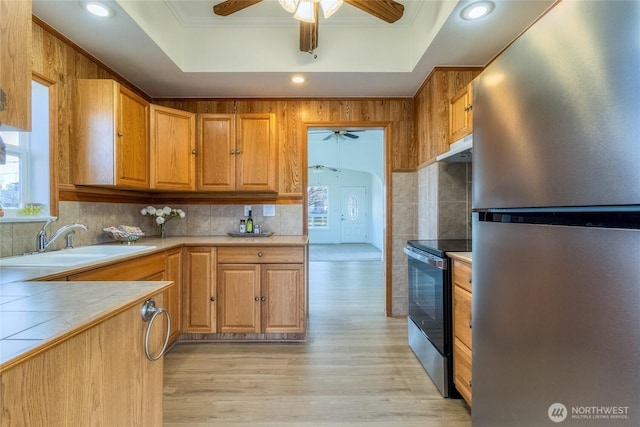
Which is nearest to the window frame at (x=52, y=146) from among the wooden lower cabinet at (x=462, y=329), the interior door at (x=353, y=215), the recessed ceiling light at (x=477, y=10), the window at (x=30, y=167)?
the window at (x=30, y=167)

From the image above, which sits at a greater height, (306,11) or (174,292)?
(306,11)

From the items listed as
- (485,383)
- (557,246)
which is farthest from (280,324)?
(557,246)

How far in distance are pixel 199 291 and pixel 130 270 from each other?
77 cm

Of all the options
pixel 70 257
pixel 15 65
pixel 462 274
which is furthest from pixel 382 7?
pixel 70 257

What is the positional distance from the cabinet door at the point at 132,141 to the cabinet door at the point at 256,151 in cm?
79

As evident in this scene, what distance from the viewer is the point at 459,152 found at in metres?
2.16

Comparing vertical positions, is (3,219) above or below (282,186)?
below

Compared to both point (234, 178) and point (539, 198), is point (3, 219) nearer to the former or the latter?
point (234, 178)

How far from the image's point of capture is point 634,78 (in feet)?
1.94

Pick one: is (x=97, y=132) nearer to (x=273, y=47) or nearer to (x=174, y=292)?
(x=174, y=292)

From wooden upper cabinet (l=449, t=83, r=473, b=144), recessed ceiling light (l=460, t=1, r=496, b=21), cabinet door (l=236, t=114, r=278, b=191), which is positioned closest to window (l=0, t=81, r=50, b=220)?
cabinet door (l=236, t=114, r=278, b=191)

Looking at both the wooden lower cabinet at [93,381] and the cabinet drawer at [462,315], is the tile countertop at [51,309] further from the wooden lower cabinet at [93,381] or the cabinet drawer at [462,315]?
the cabinet drawer at [462,315]

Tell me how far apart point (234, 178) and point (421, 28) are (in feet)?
6.77

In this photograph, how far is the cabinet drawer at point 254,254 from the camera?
8.58 feet
